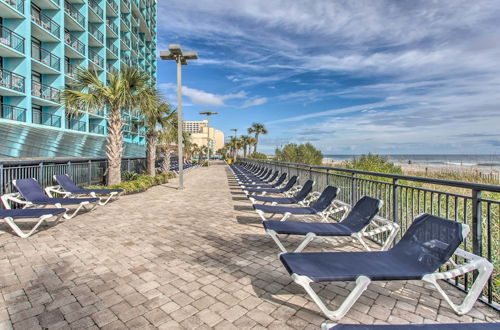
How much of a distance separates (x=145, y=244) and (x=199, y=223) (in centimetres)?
154

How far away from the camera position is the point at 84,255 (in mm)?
3943

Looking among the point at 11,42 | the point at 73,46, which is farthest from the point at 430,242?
the point at 73,46

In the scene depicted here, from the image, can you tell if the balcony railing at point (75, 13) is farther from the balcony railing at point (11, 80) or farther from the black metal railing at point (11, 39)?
the balcony railing at point (11, 80)

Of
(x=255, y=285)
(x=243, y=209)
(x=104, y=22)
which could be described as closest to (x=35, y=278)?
(x=255, y=285)

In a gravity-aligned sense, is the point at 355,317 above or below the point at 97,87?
below

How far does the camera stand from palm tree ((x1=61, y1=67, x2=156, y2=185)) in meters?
9.44

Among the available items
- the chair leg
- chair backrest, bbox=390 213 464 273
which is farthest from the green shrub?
the chair leg

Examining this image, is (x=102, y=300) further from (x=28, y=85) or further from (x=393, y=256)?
(x=28, y=85)

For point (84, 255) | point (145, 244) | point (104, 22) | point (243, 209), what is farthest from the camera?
point (104, 22)

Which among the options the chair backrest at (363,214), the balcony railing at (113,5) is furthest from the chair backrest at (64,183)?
the balcony railing at (113,5)

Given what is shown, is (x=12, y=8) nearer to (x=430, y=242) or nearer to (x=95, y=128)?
(x=95, y=128)

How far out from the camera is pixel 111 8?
29.5 meters

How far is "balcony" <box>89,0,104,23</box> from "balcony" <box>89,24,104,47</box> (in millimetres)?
681

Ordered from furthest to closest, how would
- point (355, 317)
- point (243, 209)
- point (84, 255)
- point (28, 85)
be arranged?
point (28, 85) → point (243, 209) → point (84, 255) → point (355, 317)
